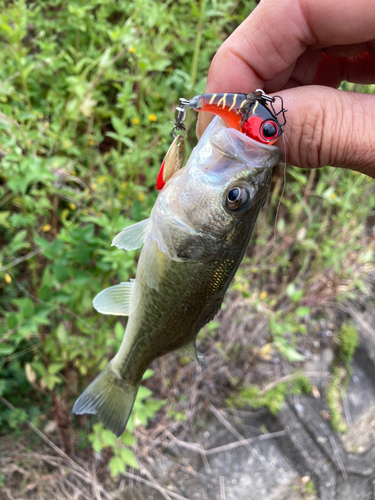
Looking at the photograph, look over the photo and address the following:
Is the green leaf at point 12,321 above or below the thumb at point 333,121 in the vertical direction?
below

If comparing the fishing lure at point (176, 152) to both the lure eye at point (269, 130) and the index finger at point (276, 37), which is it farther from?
the index finger at point (276, 37)

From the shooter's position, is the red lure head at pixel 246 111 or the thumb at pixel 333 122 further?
the thumb at pixel 333 122

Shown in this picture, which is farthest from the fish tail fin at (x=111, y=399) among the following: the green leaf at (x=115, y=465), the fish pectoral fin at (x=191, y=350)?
the green leaf at (x=115, y=465)

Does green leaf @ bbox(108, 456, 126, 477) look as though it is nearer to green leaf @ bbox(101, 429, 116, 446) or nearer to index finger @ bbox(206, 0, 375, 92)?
green leaf @ bbox(101, 429, 116, 446)

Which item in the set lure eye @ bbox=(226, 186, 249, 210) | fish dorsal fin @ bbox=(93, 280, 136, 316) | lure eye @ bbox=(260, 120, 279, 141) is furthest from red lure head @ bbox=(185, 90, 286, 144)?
fish dorsal fin @ bbox=(93, 280, 136, 316)

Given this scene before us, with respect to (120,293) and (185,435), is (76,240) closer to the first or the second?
(120,293)
